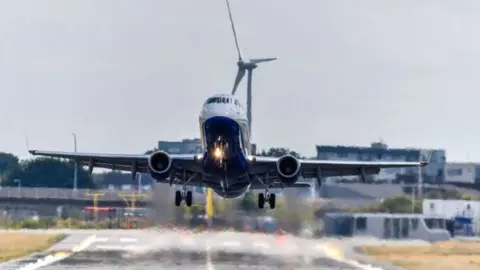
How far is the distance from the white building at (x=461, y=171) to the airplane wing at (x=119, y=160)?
85.9 meters

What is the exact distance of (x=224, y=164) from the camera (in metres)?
62.3

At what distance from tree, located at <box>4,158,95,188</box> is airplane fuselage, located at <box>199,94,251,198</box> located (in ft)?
254

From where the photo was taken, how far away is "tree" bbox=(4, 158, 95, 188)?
14025cm

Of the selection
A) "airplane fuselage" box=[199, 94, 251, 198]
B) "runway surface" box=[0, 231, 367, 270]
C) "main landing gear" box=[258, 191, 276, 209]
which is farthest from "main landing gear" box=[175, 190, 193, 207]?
"airplane fuselage" box=[199, 94, 251, 198]

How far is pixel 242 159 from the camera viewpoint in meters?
62.5

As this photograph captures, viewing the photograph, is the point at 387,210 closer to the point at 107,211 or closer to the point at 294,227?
the point at 294,227

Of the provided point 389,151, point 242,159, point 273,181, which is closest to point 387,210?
point 273,181

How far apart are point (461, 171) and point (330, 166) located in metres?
92.7

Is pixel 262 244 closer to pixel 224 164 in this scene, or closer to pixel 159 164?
pixel 159 164

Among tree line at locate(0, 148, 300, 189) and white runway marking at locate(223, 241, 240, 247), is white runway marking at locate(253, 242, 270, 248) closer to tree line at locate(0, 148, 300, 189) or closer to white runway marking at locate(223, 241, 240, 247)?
white runway marking at locate(223, 241, 240, 247)

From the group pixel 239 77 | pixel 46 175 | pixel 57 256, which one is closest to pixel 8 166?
pixel 46 175

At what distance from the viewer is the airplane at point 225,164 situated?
61.4m

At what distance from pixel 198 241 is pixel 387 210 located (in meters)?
18.7

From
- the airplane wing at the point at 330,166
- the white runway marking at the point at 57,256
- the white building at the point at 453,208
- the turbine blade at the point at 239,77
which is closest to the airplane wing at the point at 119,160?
the airplane wing at the point at 330,166
